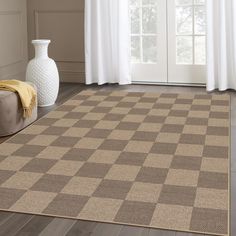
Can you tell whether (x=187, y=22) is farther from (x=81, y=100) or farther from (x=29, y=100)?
(x=29, y=100)

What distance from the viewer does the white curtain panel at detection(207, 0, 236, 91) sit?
16.0 feet

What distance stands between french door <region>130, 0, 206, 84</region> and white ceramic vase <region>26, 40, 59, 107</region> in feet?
4.28

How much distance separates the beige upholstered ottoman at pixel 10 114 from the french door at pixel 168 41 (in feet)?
6.99

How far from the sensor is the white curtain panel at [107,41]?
529cm

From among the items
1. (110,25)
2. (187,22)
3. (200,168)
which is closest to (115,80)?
(110,25)

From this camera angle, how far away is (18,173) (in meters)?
2.79

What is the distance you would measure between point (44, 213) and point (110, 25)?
11.3 feet

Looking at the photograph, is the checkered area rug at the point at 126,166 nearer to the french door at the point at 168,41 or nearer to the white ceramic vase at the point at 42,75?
the white ceramic vase at the point at 42,75

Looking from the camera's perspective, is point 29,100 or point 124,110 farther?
point 124,110

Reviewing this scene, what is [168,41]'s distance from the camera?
5.34m

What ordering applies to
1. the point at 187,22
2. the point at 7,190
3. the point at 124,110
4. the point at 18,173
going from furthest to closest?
the point at 187,22, the point at 124,110, the point at 18,173, the point at 7,190

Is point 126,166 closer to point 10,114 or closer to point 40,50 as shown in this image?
point 10,114

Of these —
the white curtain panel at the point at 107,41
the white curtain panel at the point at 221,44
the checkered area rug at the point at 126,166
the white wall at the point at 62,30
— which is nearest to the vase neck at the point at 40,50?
the checkered area rug at the point at 126,166

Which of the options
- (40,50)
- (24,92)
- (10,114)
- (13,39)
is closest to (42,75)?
(40,50)
